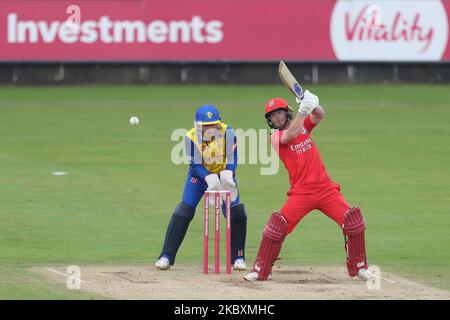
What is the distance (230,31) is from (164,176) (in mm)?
14205

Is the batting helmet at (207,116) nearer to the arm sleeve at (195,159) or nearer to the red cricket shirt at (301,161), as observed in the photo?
the arm sleeve at (195,159)

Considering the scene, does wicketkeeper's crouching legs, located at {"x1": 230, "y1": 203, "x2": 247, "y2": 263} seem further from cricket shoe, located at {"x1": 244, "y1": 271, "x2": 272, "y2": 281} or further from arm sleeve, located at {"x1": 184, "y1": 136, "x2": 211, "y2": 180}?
cricket shoe, located at {"x1": 244, "y1": 271, "x2": 272, "y2": 281}

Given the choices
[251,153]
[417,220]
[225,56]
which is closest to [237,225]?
[417,220]

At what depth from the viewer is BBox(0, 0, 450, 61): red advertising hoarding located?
36500 millimetres

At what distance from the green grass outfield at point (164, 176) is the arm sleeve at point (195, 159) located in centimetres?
147

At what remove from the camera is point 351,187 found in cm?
2244

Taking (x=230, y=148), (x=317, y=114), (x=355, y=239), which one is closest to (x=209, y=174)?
(x=230, y=148)

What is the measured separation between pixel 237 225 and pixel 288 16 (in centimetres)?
2291

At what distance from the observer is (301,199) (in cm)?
1410

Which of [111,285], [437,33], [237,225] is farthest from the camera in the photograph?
[437,33]

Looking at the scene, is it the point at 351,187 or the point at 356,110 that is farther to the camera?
the point at 356,110

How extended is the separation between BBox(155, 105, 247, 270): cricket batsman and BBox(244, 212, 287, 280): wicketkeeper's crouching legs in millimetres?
790

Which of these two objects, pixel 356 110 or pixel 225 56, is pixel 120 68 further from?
pixel 356 110
